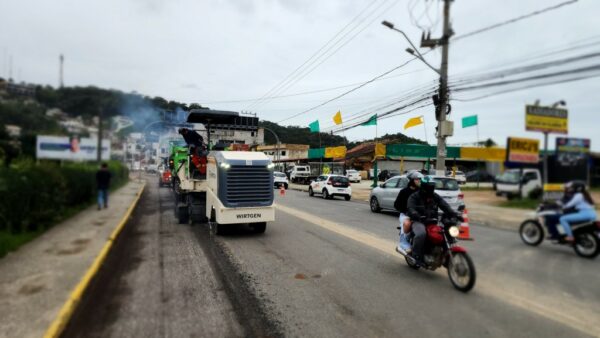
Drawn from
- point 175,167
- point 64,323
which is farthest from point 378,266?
point 175,167

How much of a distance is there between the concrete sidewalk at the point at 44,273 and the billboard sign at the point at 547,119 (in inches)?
192

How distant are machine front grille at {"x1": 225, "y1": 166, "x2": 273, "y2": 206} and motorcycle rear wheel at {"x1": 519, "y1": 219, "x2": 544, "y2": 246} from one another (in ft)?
23.1

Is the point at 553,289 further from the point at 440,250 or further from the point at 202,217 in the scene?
the point at 202,217

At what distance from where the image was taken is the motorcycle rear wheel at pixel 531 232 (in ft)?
8.56

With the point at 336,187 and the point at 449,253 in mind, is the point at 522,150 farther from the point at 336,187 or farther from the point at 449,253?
the point at 336,187

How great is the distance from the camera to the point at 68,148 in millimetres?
4363

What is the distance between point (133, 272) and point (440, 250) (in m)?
5.09

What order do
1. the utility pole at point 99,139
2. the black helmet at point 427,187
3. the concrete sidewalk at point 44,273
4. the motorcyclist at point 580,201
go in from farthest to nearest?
the black helmet at point 427,187 < the concrete sidewalk at point 44,273 < the utility pole at point 99,139 < the motorcyclist at point 580,201

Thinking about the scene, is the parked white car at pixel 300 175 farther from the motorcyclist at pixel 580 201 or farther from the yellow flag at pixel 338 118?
the motorcyclist at pixel 580 201

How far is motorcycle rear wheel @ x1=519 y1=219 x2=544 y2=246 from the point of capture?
2609 mm

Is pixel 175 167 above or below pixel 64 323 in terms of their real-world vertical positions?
above

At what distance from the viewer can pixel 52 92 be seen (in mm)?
3549

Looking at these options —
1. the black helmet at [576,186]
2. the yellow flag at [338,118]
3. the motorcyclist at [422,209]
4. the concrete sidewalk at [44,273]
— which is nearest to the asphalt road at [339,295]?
the concrete sidewalk at [44,273]

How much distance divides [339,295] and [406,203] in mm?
1892
